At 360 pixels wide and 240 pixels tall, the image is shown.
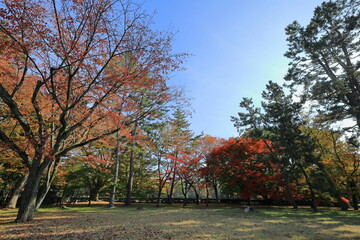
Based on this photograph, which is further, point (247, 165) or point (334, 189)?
point (247, 165)

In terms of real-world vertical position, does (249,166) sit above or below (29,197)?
above

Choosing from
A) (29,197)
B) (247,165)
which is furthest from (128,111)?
(247,165)

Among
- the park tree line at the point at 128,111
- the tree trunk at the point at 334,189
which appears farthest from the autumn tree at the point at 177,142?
the tree trunk at the point at 334,189

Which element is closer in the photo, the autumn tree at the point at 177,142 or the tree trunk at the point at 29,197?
the tree trunk at the point at 29,197

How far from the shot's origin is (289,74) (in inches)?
476

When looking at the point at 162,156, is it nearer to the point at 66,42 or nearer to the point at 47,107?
the point at 47,107

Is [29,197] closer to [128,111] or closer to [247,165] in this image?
[128,111]

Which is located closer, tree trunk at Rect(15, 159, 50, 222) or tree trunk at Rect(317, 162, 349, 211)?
tree trunk at Rect(15, 159, 50, 222)

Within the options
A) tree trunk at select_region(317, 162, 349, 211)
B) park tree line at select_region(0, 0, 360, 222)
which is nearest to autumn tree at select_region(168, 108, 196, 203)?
park tree line at select_region(0, 0, 360, 222)

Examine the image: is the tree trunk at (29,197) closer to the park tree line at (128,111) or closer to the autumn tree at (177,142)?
the park tree line at (128,111)

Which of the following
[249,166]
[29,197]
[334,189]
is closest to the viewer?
[29,197]

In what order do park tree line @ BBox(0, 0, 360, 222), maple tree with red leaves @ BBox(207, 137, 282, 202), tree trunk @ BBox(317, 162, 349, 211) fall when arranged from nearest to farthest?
park tree line @ BBox(0, 0, 360, 222) < tree trunk @ BBox(317, 162, 349, 211) < maple tree with red leaves @ BBox(207, 137, 282, 202)

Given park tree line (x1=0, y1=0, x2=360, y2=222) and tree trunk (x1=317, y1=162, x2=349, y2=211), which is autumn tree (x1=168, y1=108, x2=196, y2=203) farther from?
tree trunk (x1=317, y1=162, x2=349, y2=211)

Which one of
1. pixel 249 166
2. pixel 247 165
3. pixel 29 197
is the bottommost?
pixel 29 197
